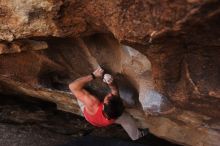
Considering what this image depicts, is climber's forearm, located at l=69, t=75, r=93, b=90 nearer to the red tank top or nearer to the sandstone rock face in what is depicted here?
the sandstone rock face

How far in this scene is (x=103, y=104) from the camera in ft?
11.5

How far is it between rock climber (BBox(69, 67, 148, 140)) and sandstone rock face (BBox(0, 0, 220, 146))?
0.10 m

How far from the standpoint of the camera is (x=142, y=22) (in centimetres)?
238

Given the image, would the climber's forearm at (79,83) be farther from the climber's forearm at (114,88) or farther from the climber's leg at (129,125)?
the climber's leg at (129,125)

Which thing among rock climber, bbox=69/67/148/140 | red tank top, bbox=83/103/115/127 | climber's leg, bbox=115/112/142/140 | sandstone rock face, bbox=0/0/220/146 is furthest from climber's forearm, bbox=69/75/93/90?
climber's leg, bbox=115/112/142/140

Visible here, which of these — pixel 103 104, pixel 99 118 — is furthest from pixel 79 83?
pixel 99 118

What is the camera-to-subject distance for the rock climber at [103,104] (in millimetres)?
3348

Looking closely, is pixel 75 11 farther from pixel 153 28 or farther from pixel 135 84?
pixel 135 84

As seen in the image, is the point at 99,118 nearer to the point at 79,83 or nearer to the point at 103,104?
the point at 103,104

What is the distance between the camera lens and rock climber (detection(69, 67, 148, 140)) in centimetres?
335

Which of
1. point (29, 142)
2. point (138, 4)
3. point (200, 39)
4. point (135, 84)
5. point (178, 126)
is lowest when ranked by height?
point (29, 142)

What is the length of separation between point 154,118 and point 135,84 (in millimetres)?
453

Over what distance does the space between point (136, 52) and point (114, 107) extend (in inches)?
26.3

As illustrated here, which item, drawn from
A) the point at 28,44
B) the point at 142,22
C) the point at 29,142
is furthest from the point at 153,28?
the point at 29,142
